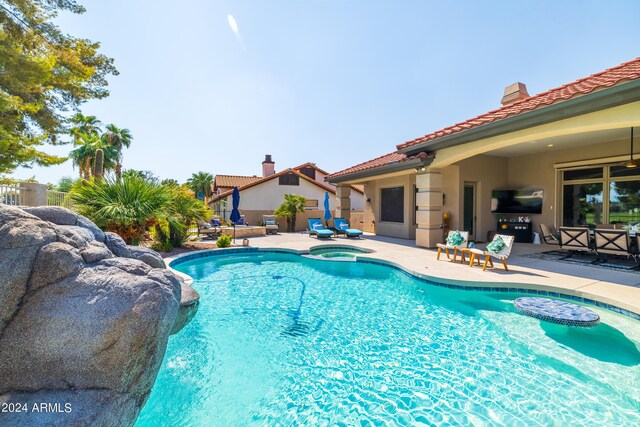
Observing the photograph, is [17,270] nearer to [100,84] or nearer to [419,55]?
[419,55]

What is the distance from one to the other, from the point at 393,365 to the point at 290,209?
49.1 feet

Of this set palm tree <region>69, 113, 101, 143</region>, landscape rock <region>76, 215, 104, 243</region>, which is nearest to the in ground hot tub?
landscape rock <region>76, 215, 104, 243</region>

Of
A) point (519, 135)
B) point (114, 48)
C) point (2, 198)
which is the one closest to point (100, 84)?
point (114, 48)

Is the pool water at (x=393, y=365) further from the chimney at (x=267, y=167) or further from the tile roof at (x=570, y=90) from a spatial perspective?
the chimney at (x=267, y=167)

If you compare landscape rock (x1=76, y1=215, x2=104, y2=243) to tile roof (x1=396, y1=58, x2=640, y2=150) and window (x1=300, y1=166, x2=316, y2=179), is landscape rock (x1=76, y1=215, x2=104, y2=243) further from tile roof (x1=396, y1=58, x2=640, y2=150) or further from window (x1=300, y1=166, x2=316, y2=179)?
window (x1=300, y1=166, x2=316, y2=179)

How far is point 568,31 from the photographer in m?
9.36

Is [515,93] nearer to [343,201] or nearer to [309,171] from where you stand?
[343,201]

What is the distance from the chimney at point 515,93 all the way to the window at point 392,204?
21.0 ft

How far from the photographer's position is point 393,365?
3900 mm

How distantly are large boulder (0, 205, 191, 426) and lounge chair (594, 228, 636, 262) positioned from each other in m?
10.8

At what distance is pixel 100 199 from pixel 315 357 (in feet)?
28.2

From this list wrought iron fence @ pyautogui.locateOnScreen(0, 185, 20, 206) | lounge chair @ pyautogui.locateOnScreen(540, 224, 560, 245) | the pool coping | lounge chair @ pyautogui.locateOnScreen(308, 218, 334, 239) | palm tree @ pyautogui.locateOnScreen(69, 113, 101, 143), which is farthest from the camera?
palm tree @ pyautogui.locateOnScreen(69, 113, 101, 143)

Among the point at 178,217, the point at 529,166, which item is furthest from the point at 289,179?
the point at 529,166

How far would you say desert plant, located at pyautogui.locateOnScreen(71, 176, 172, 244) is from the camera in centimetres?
841
